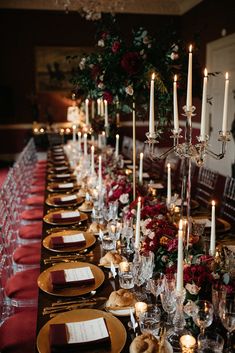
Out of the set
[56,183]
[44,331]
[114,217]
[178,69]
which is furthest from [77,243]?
[56,183]

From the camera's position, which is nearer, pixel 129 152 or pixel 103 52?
pixel 103 52

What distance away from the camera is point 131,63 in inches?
106

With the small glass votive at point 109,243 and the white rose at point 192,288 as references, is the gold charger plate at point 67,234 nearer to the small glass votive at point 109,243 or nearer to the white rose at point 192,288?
the small glass votive at point 109,243

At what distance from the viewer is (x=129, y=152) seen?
698cm

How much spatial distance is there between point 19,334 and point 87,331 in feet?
2.15

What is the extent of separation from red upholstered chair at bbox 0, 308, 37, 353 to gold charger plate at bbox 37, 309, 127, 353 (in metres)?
0.41

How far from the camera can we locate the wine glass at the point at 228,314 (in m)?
1.34

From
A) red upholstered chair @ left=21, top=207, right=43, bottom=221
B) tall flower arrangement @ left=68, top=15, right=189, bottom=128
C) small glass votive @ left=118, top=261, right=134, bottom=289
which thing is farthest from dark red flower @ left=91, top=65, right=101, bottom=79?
red upholstered chair @ left=21, top=207, right=43, bottom=221

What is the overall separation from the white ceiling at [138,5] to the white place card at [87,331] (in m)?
8.54

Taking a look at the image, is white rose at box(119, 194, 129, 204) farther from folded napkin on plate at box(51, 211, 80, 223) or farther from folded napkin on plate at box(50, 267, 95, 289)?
folded napkin on plate at box(50, 267, 95, 289)

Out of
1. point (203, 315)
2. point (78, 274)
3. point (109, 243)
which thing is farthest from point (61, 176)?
point (203, 315)

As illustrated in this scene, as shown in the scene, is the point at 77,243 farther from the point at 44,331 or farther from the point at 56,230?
the point at 44,331

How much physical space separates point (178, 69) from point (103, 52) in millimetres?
616

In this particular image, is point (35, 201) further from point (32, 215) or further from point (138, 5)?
point (138, 5)
